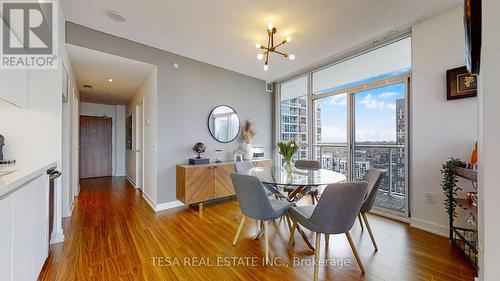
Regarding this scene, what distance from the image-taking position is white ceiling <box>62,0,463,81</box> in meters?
2.27

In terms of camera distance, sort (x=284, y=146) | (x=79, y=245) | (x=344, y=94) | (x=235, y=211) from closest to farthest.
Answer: (x=79, y=245)
(x=284, y=146)
(x=235, y=211)
(x=344, y=94)

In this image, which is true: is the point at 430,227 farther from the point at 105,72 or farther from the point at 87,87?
the point at 87,87

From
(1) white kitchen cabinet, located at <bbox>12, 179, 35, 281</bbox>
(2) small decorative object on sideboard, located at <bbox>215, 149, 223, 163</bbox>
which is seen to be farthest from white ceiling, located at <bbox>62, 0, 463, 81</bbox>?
(1) white kitchen cabinet, located at <bbox>12, 179, 35, 281</bbox>

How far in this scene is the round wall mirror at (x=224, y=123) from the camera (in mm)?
4008

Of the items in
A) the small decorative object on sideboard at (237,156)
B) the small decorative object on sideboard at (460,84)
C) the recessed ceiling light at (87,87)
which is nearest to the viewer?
the small decorative object on sideboard at (460,84)

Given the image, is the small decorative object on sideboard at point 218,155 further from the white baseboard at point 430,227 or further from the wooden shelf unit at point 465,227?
the wooden shelf unit at point 465,227

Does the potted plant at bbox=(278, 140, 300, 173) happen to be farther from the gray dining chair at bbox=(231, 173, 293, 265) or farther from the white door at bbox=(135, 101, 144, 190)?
the white door at bbox=(135, 101, 144, 190)

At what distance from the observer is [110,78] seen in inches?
155

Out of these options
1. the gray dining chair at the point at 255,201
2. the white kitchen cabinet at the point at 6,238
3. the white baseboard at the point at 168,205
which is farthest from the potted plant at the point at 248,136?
the white kitchen cabinet at the point at 6,238

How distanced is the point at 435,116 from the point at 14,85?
4.28 meters

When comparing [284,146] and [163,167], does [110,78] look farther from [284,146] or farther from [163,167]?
[284,146]

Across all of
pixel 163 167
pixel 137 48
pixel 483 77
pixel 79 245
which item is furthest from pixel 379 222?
pixel 137 48

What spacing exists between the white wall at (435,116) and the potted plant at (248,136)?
2.63 metres

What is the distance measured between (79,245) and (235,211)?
1927 millimetres
